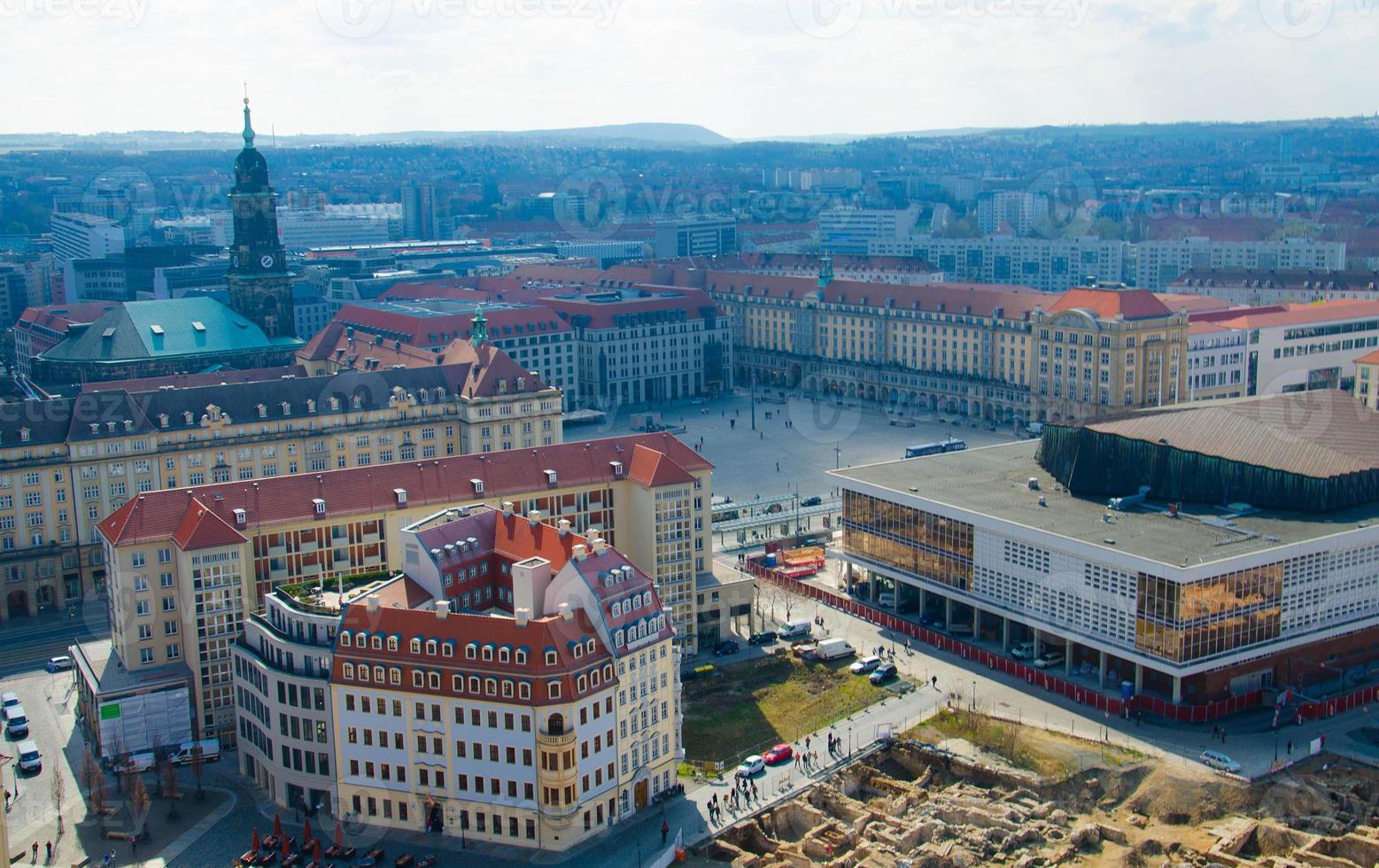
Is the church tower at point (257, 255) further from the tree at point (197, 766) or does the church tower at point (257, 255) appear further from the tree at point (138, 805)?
the tree at point (138, 805)

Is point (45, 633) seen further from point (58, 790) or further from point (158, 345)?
point (158, 345)

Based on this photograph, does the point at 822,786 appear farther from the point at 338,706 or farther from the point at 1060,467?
the point at 1060,467

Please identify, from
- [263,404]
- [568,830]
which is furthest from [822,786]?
[263,404]

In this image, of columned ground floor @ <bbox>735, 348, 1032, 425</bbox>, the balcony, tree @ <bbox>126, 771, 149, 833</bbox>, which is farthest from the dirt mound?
columned ground floor @ <bbox>735, 348, 1032, 425</bbox>

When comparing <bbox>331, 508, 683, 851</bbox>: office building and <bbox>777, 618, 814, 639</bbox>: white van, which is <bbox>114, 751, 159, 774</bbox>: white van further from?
<bbox>777, 618, 814, 639</bbox>: white van

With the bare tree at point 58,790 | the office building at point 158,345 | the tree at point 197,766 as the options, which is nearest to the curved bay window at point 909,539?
the tree at point 197,766

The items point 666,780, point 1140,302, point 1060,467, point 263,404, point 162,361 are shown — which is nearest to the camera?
point 666,780
